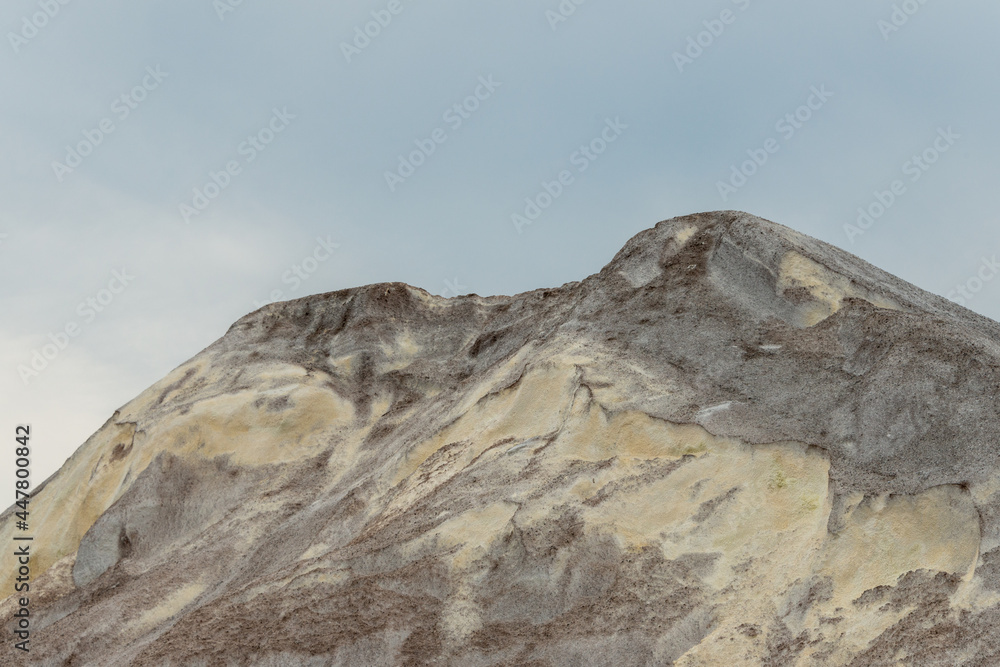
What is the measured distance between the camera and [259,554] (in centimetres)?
1681

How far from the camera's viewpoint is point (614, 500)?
13195 mm

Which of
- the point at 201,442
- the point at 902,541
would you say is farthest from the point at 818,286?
the point at 201,442

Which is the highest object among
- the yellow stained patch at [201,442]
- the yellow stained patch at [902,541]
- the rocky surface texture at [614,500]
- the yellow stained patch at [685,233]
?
the yellow stained patch at [201,442]

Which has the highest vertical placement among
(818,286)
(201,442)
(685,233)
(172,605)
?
(201,442)

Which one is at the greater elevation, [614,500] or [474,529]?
[474,529]

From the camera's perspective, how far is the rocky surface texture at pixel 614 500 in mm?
11406

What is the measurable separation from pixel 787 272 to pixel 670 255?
235 centimetres

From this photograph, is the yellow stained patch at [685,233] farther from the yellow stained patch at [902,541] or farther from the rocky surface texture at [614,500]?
the yellow stained patch at [902,541]

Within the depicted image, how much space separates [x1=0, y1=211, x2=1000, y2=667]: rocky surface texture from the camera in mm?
11406

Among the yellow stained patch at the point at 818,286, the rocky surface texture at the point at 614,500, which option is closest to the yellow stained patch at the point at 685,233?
the rocky surface texture at the point at 614,500

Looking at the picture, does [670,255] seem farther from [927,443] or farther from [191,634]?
[191,634]

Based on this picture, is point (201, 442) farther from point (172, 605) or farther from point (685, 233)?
point (685, 233)

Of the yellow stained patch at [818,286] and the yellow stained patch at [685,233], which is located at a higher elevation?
the yellow stained patch at [685,233]

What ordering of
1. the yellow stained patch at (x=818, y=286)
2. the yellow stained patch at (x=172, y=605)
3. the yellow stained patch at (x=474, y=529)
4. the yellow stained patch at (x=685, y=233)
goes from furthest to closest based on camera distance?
the yellow stained patch at (x=685, y=233)
the yellow stained patch at (x=818, y=286)
the yellow stained patch at (x=172, y=605)
the yellow stained patch at (x=474, y=529)
